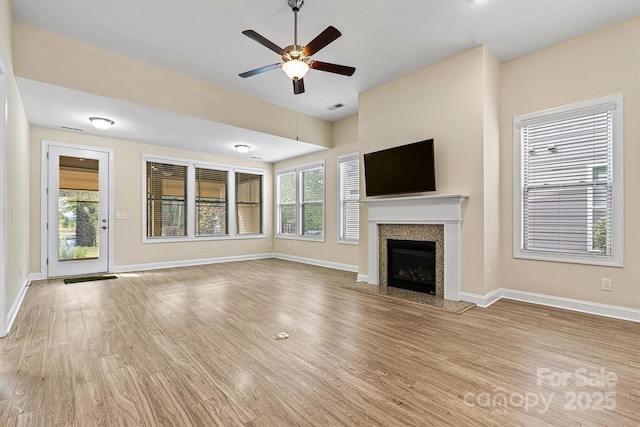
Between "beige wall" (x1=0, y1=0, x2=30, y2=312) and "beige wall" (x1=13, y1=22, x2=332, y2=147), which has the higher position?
"beige wall" (x1=13, y1=22, x2=332, y2=147)

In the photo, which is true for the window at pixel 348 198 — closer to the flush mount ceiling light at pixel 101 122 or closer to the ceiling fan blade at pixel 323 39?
the ceiling fan blade at pixel 323 39

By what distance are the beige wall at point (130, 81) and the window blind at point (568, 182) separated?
13.6ft

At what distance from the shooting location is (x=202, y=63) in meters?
4.34

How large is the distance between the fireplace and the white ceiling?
2.60m

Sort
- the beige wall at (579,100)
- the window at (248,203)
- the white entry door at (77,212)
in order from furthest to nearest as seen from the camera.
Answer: the window at (248,203) → the white entry door at (77,212) → the beige wall at (579,100)

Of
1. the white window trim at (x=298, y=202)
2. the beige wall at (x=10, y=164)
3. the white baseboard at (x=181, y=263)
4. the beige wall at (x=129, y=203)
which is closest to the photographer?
the beige wall at (x=10, y=164)

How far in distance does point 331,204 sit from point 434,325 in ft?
13.3

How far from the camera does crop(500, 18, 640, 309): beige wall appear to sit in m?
3.31

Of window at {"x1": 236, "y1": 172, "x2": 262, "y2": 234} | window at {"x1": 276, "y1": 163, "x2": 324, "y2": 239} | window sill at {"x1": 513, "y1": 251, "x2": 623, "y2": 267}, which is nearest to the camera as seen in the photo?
window sill at {"x1": 513, "y1": 251, "x2": 623, "y2": 267}

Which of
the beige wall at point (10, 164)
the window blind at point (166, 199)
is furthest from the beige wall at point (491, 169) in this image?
the window blind at point (166, 199)

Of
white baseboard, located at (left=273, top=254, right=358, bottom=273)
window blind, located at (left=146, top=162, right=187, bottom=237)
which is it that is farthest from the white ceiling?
white baseboard, located at (left=273, top=254, right=358, bottom=273)

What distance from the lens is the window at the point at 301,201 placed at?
24.0ft

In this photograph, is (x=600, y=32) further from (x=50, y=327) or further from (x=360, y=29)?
(x=50, y=327)

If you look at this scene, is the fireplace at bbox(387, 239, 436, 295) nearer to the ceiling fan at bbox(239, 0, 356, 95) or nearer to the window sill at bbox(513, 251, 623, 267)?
the window sill at bbox(513, 251, 623, 267)
